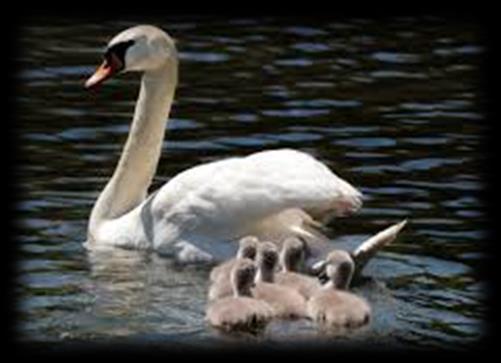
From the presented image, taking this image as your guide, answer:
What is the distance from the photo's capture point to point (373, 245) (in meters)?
10.4

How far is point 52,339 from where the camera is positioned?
9.51 meters

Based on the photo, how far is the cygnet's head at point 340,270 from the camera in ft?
33.1

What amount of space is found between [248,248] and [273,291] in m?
0.59

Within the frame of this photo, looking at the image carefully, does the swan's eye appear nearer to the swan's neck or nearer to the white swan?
the white swan

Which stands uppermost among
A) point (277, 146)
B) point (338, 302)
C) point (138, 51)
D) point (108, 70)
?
point (138, 51)

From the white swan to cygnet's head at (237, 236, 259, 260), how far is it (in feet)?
0.99

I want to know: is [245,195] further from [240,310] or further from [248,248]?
[240,310]

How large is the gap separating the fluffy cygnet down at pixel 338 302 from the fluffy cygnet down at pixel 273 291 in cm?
6

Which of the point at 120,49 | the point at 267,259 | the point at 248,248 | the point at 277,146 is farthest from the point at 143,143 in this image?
the point at 267,259

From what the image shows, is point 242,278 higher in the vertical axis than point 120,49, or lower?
lower

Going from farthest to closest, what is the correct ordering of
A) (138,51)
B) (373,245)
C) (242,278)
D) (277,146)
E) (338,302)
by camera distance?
1. (277,146)
2. (138,51)
3. (373,245)
4. (242,278)
5. (338,302)

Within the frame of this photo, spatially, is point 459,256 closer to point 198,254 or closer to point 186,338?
point 198,254

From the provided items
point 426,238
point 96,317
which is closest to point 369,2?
point 426,238

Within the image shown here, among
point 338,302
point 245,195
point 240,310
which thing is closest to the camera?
point 240,310
